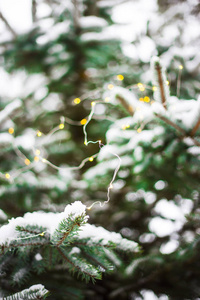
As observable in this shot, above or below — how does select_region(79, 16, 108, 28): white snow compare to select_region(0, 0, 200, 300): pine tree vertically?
above

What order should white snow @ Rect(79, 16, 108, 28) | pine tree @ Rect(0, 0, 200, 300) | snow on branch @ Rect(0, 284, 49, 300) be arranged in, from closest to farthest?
1. snow on branch @ Rect(0, 284, 49, 300)
2. pine tree @ Rect(0, 0, 200, 300)
3. white snow @ Rect(79, 16, 108, 28)

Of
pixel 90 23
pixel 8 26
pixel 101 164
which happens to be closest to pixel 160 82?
pixel 101 164

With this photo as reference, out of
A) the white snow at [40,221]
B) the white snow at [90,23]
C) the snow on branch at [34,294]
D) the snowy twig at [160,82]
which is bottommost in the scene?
the snow on branch at [34,294]

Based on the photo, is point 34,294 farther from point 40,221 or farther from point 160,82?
point 160,82

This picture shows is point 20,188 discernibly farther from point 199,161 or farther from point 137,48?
point 137,48

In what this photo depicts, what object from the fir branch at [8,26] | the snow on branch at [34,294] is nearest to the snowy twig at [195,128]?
the snow on branch at [34,294]

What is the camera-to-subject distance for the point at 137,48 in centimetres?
212

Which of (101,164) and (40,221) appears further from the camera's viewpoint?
(101,164)

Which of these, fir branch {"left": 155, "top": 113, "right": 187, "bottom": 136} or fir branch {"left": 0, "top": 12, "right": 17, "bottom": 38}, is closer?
fir branch {"left": 155, "top": 113, "right": 187, "bottom": 136}

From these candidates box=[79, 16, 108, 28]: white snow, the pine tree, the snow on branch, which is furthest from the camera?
box=[79, 16, 108, 28]: white snow

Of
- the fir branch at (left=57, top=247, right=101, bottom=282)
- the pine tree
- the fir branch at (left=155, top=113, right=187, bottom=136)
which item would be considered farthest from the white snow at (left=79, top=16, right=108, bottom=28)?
the fir branch at (left=57, top=247, right=101, bottom=282)

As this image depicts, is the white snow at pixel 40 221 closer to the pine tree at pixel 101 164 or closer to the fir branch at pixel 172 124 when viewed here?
the pine tree at pixel 101 164

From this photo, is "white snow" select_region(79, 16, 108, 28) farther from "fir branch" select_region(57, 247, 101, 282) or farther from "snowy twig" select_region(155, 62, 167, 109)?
"fir branch" select_region(57, 247, 101, 282)

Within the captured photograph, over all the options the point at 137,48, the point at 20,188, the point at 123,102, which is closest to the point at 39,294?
the point at 123,102
